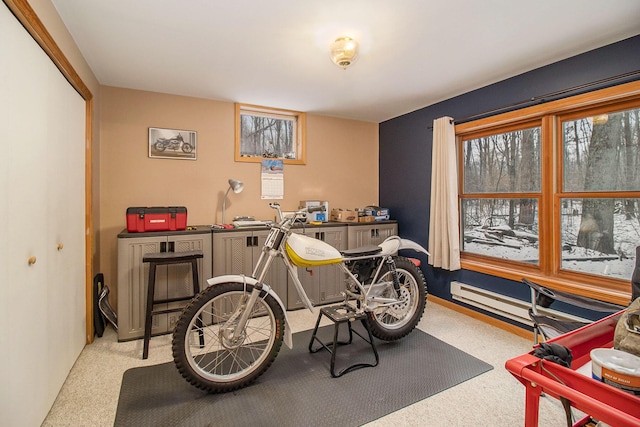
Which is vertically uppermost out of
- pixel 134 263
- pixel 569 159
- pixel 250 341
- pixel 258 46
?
pixel 258 46

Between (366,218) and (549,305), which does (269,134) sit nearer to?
(366,218)

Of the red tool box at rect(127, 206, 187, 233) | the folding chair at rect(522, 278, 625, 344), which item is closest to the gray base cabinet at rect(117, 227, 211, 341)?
the red tool box at rect(127, 206, 187, 233)

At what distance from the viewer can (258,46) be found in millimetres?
2354

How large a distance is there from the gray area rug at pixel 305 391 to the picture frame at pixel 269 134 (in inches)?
92.1

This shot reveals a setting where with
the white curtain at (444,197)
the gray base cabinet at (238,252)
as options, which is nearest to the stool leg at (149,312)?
the gray base cabinet at (238,252)

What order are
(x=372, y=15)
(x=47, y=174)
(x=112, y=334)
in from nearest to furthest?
(x=47, y=174) < (x=372, y=15) < (x=112, y=334)

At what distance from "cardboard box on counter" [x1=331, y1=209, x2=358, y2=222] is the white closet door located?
2647 mm

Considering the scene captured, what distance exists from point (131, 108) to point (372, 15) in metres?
2.58

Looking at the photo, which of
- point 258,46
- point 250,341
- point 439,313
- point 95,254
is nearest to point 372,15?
point 258,46

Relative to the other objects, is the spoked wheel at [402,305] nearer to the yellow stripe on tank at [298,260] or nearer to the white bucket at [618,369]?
the yellow stripe on tank at [298,260]

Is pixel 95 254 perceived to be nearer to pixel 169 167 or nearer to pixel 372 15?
pixel 169 167

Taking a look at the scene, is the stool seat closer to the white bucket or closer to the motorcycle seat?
the motorcycle seat

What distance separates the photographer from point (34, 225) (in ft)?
5.20

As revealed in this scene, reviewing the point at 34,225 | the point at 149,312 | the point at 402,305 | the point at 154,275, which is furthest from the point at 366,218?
the point at 34,225
